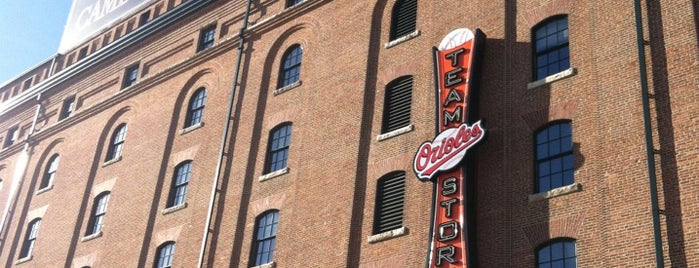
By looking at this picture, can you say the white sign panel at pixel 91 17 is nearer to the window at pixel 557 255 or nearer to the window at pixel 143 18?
the window at pixel 143 18

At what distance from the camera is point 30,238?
129 ft

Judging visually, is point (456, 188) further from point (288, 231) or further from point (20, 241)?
point (20, 241)

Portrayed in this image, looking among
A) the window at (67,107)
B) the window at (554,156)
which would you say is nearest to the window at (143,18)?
the window at (67,107)

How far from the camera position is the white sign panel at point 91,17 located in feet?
143

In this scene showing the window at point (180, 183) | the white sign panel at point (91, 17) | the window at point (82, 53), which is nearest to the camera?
the window at point (180, 183)

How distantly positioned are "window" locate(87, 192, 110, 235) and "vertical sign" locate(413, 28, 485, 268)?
1675 cm

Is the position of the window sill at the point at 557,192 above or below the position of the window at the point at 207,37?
below

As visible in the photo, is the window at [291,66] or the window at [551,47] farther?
the window at [291,66]

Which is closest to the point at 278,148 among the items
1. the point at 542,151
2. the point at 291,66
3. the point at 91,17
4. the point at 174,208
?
the point at 291,66

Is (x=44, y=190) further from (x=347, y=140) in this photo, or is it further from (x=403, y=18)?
(x=403, y=18)

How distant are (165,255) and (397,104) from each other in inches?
408

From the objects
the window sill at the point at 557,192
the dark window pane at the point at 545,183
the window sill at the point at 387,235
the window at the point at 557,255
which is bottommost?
the window at the point at 557,255

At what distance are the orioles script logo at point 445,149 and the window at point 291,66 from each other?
A: 9058 millimetres

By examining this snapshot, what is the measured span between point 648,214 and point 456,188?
4.77m
